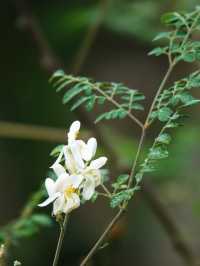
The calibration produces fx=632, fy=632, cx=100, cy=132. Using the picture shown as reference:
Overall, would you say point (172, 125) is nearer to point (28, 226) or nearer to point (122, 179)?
point (122, 179)

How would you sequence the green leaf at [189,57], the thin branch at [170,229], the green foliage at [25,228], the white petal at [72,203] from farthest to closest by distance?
the thin branch at [170,229] → the green foliage at [25,228] → the green leaf at [189,57] → the white petal at [72,203]

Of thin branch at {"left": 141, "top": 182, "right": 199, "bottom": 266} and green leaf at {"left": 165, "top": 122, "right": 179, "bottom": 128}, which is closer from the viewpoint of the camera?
green leaf at {"left": 165, "top": 122, "right": 179, "bottom": 128}

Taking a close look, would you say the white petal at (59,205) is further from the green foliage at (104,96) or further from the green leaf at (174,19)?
the green leaf at (174,19)

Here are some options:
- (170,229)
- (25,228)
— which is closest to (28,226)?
(25,228)

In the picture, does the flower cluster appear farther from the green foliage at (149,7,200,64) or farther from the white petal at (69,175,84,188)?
the green foliage at (149,7,200,64)

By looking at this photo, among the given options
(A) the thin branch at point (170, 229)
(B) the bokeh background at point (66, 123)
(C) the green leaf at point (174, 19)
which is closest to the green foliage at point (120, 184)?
(C) the green leaf at point (174, 19)

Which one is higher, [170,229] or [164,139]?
[170,229]

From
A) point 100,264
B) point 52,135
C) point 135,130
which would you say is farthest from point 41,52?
point 135,130

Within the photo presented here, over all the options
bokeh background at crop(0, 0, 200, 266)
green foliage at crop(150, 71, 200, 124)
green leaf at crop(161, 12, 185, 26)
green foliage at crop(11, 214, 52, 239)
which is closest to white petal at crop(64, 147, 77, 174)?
green foliage at crop(150, 71, 200, 124)

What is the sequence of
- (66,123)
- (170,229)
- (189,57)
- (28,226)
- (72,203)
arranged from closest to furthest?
(72,203), (189,57), (28,226), (170,229), (66,123)

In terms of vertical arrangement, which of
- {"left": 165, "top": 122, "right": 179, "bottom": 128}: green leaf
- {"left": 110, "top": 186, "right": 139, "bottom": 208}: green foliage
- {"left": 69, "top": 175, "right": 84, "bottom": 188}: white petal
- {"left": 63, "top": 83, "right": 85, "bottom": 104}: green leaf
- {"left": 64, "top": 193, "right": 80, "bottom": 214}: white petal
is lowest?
{"left": 110, "top": 186, "right": 139, "bottom": 208}: green foliage
